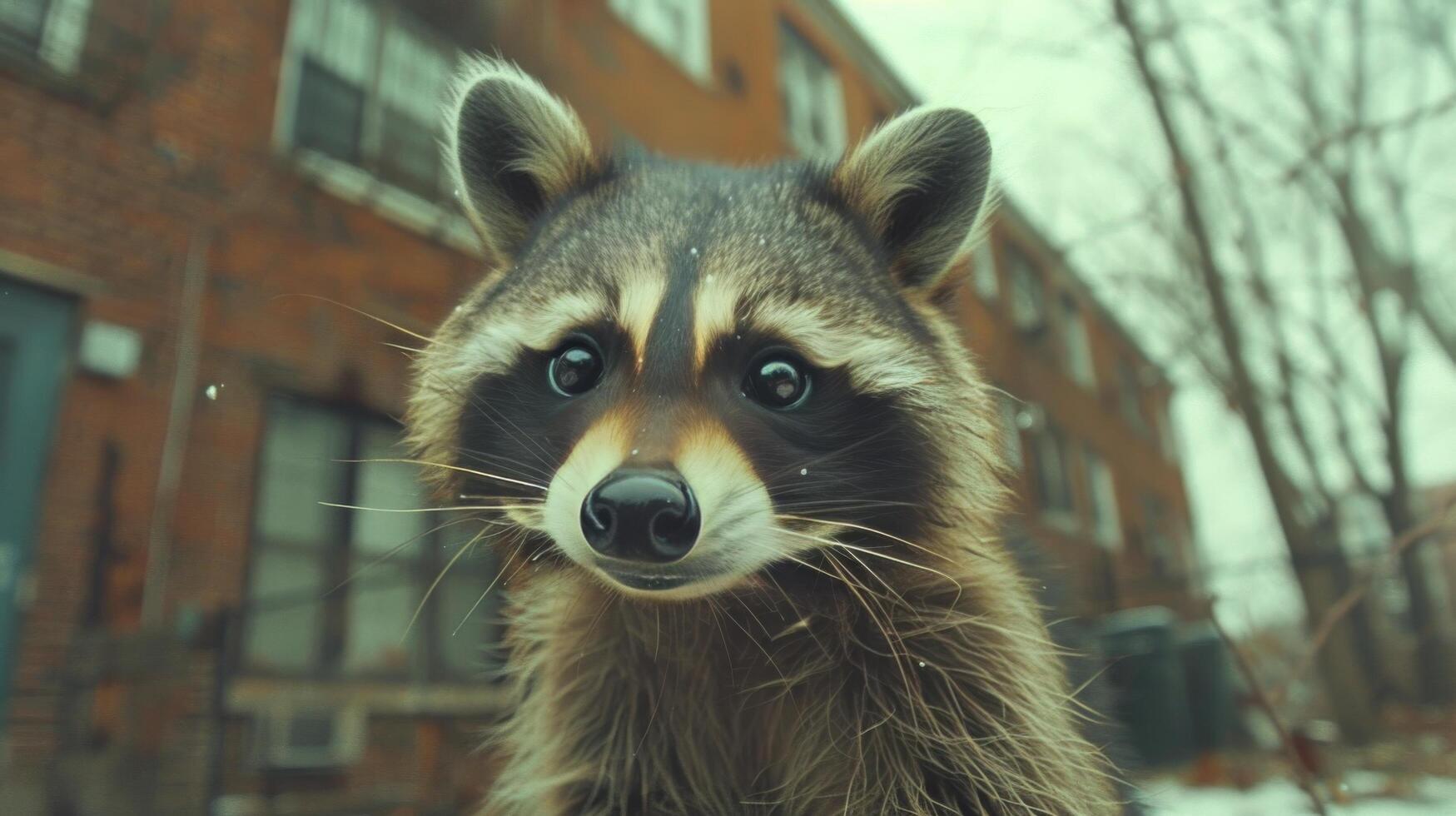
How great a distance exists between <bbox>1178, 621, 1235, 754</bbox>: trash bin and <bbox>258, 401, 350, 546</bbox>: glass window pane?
673cm

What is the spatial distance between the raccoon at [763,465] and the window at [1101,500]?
461 centimetres

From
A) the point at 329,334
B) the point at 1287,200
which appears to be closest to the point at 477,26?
the point at 329,334

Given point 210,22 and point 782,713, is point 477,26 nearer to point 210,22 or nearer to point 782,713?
point 210,22

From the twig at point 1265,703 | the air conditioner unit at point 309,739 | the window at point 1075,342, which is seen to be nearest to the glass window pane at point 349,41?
the air conditioner unit at point 309,739

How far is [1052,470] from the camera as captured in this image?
5926mm

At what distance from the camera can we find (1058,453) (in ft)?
18.9

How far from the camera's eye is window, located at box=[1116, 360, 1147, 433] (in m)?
5.58

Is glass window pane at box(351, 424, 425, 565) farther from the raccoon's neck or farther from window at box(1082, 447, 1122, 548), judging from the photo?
window at box(1082, 447, 1122, 548)

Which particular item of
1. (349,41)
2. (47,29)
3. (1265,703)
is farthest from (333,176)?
(1265,703)

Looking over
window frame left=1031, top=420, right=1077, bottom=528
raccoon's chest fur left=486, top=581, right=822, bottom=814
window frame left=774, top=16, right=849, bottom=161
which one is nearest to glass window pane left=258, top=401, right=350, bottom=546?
raccoon's chest fur left=486, top=581, right=822, bottom=814

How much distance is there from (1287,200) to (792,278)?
4.00 m

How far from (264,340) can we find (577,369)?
1.53 m

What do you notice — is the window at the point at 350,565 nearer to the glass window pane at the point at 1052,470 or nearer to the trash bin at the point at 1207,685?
the glass window pane at the point at 1052,470

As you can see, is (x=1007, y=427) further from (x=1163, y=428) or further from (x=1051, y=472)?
(x=1163, y=428)
